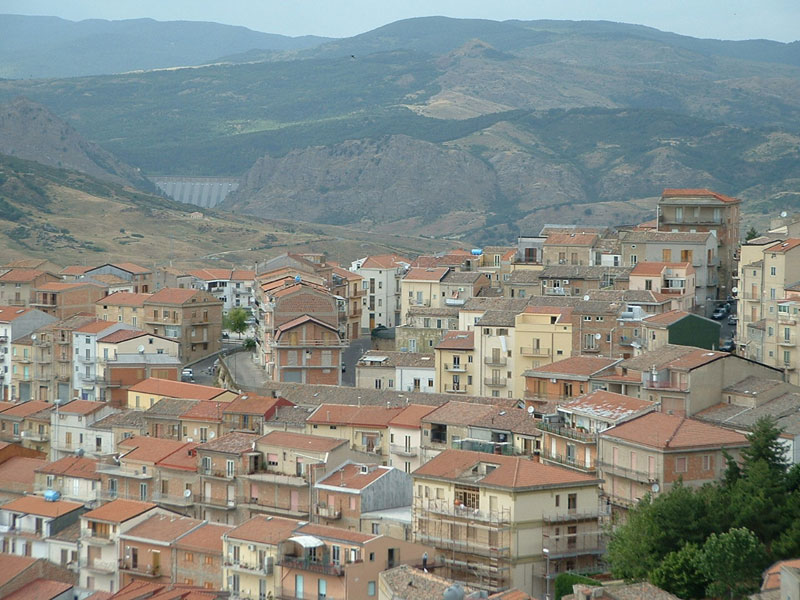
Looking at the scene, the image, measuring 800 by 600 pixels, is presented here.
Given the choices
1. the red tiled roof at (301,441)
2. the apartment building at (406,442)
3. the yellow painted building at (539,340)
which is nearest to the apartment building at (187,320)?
the yellow painted building at (539,340)

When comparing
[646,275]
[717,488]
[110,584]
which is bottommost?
[110,584]

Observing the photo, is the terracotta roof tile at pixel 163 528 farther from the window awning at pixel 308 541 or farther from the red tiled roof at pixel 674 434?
the red tiled roof at pixel 674 434

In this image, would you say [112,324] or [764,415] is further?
[112,324]

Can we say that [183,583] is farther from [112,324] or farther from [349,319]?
[349,319]

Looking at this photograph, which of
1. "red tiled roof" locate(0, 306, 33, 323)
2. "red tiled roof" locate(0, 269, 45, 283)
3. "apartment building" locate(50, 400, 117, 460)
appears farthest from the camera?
"red tiled roof" locate(0, 269, 45, 283)

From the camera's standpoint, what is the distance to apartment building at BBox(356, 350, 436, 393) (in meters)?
76.4

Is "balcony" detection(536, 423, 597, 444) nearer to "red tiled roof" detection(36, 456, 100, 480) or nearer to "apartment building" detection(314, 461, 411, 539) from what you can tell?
"apartment building" detection(314, 461, 411, 539)

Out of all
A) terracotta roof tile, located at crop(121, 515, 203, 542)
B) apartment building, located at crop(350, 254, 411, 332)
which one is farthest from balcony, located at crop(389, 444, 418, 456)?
apartment building, located at crop(350, 254, 411, 332)

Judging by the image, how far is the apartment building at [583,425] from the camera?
55750 millimetres

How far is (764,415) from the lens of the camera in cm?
5500

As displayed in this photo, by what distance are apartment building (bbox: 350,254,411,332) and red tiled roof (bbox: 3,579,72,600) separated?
47.1m

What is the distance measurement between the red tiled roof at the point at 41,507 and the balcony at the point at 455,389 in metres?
18.6

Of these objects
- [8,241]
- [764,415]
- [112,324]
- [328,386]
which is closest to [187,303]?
[112,324]

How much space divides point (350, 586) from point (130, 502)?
560 inches
